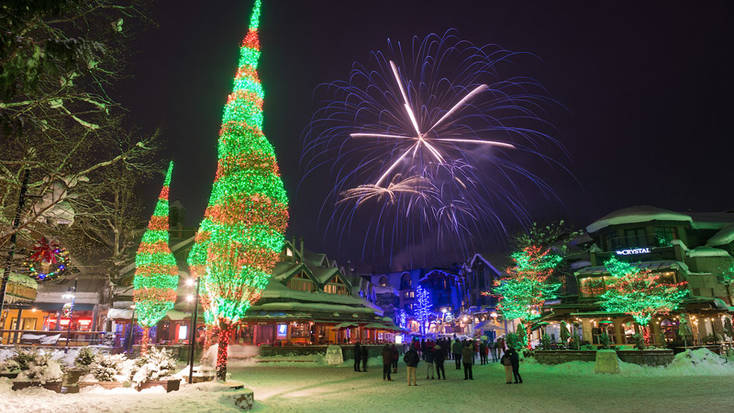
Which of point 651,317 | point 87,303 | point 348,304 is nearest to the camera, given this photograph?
point 651,317

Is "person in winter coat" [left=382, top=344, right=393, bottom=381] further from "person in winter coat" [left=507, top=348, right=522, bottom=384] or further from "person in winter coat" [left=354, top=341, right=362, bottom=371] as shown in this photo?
"person in winter coat" [left=354, top=341, right=362, bottom=371]

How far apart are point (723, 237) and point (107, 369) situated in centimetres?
4552

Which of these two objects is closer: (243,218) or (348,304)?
(243,218)

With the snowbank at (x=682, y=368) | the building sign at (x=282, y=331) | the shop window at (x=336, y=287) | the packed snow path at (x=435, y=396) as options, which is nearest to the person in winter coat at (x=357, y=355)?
the packed snow path at (x=435, y=396)

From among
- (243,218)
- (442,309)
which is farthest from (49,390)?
(442,309)

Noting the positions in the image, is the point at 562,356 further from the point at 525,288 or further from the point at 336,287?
the point at 336,287

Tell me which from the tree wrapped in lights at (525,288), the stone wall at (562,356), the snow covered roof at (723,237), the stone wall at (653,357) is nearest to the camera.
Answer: the stone wall at (653,357)

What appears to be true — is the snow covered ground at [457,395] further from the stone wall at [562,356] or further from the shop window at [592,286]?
the shop window at [592,286]

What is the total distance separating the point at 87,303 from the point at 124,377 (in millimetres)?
34708

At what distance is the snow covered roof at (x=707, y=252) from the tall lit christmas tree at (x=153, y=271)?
134 ft

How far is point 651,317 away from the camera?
3189 cm

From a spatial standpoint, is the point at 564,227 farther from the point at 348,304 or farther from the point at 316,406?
the point at 316,406

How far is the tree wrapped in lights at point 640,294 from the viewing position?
30359 millimetres

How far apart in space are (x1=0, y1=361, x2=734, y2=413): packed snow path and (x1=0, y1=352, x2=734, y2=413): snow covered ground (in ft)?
0.07
